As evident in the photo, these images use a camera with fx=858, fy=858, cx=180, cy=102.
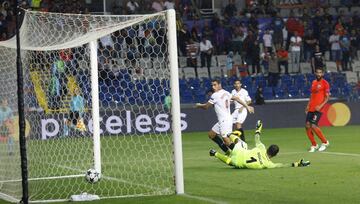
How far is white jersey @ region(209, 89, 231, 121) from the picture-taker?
61.4 feet

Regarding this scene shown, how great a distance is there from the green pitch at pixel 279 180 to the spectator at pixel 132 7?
1335 centimetres

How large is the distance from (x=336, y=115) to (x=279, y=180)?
1735 centimetres

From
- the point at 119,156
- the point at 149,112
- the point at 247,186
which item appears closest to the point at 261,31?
the point at 149,112

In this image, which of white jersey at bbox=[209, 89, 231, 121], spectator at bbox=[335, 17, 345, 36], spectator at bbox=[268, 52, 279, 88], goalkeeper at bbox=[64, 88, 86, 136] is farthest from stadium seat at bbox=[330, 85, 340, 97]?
goalkeeper at bbox=[64, 88, 86, 136]

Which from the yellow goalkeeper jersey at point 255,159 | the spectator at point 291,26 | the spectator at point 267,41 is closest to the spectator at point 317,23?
the spectator at point 291,26

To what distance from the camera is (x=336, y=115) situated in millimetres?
30938

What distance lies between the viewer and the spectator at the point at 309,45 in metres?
34.2

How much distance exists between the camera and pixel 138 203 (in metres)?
11.7

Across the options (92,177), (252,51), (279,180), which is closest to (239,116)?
(279,180)

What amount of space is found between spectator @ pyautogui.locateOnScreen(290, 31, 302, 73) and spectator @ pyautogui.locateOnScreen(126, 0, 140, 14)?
6.37 meters

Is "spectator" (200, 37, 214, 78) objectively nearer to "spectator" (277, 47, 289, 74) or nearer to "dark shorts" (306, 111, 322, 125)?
"spectator" (277, 47, 289, 74)

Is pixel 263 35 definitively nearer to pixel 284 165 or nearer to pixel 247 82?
pixel 247 82

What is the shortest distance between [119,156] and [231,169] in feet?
13.1

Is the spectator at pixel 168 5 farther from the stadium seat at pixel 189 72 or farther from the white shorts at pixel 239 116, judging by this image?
the white shorts at pixel 239 116
